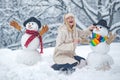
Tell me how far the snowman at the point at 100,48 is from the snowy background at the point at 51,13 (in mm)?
1122

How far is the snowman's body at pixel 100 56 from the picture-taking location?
5.75 feet

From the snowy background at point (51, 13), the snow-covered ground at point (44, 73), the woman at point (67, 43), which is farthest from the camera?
the snowy background at point (51, 13)

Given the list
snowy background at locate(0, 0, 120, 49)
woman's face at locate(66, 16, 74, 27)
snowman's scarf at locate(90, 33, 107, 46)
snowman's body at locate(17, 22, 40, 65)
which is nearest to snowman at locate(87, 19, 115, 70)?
snowman's scarf at locate(90, 33, 107, 46)

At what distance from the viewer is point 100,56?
178 centimetres

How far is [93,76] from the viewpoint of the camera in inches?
65.5

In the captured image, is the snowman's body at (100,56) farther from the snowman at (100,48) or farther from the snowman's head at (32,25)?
the snowman's head at (32,25)

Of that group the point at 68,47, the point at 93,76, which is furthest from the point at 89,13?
the point at 93,76

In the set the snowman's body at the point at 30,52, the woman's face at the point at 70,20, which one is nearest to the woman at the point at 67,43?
the woman's face at the point at 70,20

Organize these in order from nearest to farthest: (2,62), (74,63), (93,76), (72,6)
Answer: (93,76) → (74,63) → (2,62) → (72,6)

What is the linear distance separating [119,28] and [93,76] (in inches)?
56.5

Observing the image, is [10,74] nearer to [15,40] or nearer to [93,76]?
[93,76]

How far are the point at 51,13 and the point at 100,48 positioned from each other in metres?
1.35

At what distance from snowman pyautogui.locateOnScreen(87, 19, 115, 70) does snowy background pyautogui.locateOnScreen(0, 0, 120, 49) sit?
1122mm

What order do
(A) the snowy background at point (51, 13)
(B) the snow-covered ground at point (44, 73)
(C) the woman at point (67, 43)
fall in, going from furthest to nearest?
(A) the snowy background at point (51, 13) → (C) the woman at point (67, 43) → (B) the snow-covered ground at point (44, 73)
